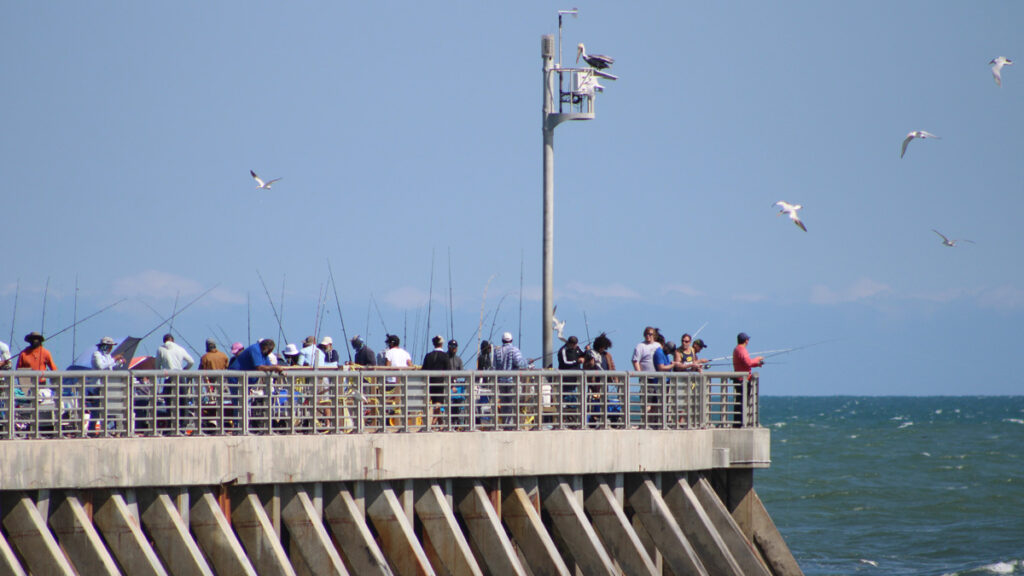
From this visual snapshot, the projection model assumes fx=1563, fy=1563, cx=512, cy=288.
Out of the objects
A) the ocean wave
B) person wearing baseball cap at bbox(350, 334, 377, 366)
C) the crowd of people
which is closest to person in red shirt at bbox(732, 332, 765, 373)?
the crowd of people

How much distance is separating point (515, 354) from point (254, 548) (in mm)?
5075

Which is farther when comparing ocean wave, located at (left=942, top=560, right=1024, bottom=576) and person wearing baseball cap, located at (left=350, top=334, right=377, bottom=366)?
ocean wave, located at (left=942, top=560, right=1024, bottom=576)

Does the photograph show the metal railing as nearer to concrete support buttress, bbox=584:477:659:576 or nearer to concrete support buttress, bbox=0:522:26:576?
concrete support buttress, bbox=584:477:659:576

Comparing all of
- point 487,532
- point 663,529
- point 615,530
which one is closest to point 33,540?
point 487,532

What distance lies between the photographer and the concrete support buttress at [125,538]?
47.8 feet

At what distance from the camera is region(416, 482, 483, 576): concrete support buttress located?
645 inches

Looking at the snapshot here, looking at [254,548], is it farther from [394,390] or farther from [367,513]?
[394,390]

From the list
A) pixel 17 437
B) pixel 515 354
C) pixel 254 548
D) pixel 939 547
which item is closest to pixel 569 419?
pixel 515 354

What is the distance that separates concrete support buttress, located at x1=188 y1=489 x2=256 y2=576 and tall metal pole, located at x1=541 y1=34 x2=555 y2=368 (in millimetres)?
5482

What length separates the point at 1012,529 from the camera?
1618 inches

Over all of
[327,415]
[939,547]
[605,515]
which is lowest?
[939,547]

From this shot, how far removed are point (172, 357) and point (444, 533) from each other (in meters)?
4.01

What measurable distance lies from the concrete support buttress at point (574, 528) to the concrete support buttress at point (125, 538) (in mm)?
4788

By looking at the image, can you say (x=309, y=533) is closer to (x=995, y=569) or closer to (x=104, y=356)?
(x=104, y=356)
